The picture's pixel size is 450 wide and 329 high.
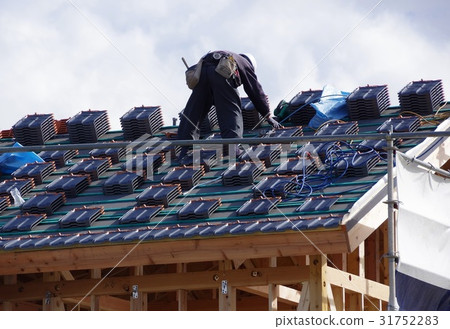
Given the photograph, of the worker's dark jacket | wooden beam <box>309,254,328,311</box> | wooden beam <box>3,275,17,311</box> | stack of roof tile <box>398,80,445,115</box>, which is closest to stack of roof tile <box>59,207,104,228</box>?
wooden beam <box>3,275,17,311</box>

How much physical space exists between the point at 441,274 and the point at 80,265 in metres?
4.42

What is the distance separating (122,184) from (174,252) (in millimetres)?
2207

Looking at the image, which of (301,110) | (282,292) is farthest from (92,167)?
(282,292)

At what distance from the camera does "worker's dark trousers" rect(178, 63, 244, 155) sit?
16.4m

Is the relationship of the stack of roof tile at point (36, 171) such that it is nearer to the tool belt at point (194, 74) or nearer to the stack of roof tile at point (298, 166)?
the tool belt at point (194, 74)

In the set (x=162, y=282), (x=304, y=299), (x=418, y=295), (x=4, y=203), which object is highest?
(x=4, y=203)

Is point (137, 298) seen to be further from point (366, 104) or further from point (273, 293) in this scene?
point (366, 104)

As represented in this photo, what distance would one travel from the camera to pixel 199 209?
47.2 feet

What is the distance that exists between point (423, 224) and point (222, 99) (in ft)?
15.4

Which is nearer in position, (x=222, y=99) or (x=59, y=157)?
(x=222, y=99)

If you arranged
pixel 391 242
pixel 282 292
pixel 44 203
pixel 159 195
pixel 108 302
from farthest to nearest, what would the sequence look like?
pixel 44 203 → pixel 108 302 → pixel 159 195 → pixel 282 292 → pixel 391 242

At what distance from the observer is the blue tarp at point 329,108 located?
1711cm

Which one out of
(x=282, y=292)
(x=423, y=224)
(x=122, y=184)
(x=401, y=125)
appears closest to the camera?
(x=423, y=224)

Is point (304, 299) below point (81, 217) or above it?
below
